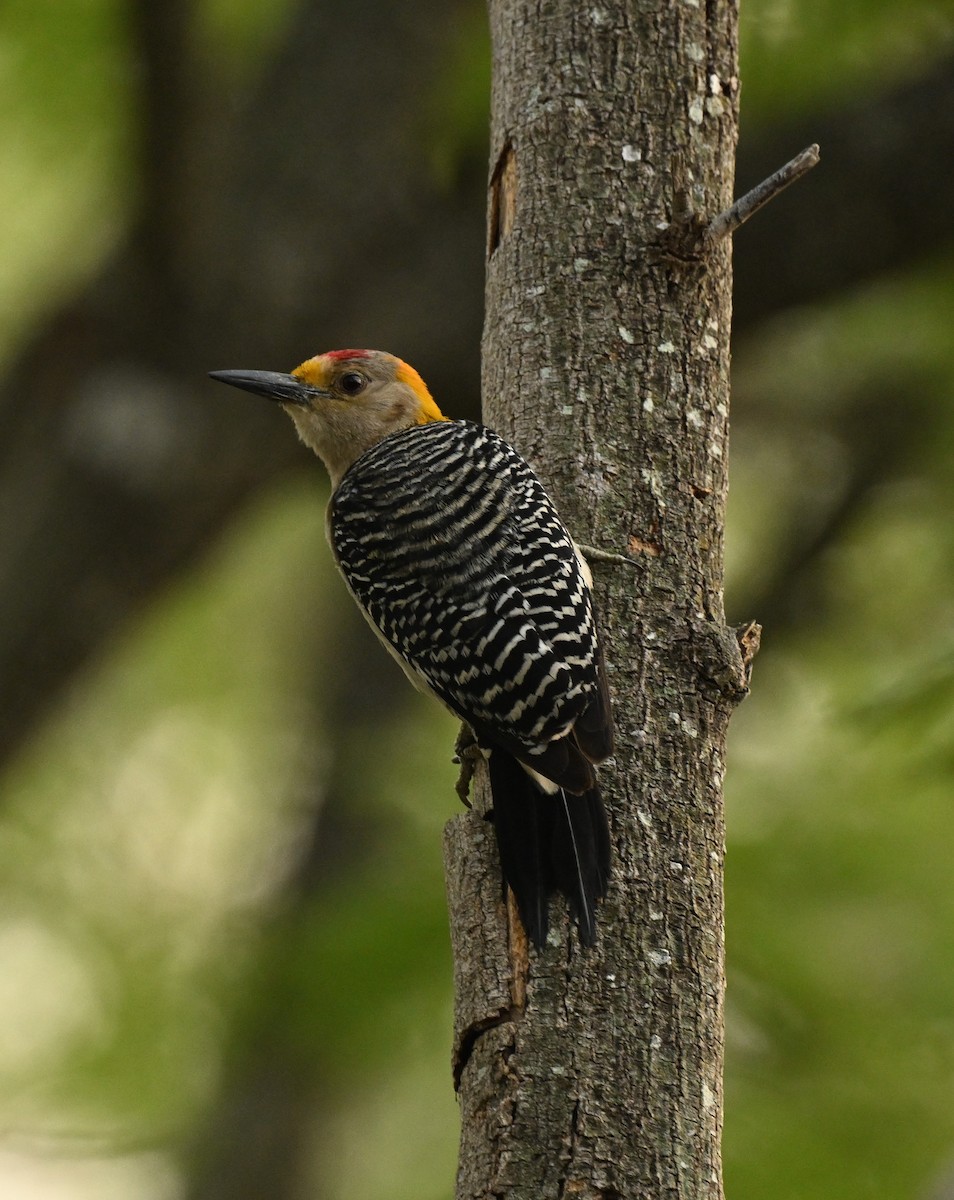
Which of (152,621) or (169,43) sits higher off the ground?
(169,43)

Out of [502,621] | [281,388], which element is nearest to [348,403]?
[281,388]

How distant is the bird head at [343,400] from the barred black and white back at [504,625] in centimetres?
73

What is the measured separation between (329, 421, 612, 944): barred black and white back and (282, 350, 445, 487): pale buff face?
0.73 metres

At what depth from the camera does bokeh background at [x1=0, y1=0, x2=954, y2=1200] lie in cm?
591

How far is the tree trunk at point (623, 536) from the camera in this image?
10.2 ft

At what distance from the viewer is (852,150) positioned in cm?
777

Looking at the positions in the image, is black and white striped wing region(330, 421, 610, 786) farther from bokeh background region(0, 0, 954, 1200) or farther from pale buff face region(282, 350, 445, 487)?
bokeh background region(0, 0, 954, 1200)

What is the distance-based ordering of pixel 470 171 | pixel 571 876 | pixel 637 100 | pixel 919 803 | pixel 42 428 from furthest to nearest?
pixel 470 171
pixel 42 428
pixel 919 803
pixel 637 100
pixel 571 876

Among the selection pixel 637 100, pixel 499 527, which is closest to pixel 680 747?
pixel 499 527

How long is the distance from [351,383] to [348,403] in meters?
0.08

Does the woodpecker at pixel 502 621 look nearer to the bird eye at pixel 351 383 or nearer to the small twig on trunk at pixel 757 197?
the bird eye at pixel 351 383

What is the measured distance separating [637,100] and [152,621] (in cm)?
472

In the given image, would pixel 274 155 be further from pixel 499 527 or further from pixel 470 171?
pixel 499 527

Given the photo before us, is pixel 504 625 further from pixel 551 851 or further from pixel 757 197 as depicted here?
pixel 757 197
